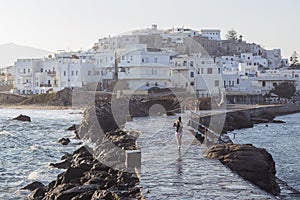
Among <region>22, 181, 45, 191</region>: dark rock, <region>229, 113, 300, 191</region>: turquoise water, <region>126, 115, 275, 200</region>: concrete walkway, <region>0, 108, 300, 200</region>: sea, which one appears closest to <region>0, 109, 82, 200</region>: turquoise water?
<region>0, 108, 300, 200</region>: sea

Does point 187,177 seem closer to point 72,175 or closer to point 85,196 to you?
point 85,196

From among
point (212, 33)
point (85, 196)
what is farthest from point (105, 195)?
point (212, 33)

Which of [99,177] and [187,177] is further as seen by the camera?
[99,177]

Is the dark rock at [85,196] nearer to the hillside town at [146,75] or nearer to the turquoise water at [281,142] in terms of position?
the turquoise water at [281,142]

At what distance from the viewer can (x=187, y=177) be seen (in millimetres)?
12227

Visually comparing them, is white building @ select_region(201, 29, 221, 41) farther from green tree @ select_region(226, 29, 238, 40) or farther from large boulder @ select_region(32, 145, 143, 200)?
large boulder @ select_region(32, 145, 143, 200)

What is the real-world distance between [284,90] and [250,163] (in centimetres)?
5064

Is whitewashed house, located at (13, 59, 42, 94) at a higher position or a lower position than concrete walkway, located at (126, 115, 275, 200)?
higher

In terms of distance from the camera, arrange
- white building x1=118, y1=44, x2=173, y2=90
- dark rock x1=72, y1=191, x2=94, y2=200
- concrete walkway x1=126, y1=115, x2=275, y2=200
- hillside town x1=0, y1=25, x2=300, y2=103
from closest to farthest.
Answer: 1. concrete walkway x1=126, y1=115, x2=275, y2=200
2. dark rock x1=72, y1=191, x2=94, y2=200
3. hillside town x1=0, y1=25, x2=300, y2=103
4. white building x1=118, y1=44, x2=173, y2=90

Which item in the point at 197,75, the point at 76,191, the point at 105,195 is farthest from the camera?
the point at 197,75

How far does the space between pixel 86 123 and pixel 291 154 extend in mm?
12491

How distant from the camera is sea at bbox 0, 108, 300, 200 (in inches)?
741

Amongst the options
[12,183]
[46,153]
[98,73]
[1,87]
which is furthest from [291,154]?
[1,87]

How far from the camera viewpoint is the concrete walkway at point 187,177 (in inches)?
416
